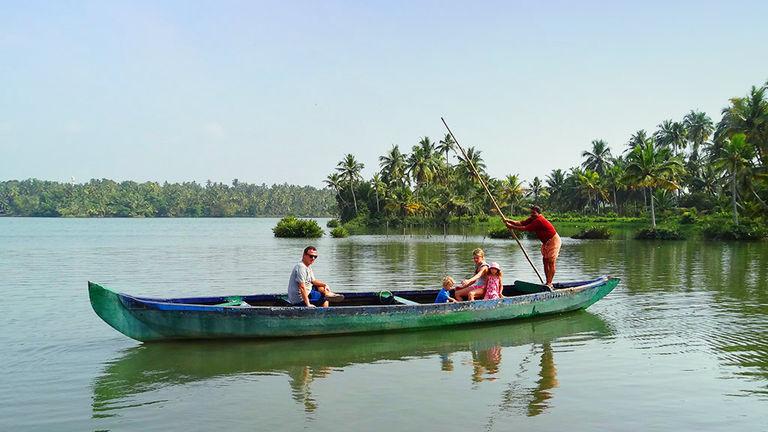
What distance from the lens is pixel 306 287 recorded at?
36.3 ft

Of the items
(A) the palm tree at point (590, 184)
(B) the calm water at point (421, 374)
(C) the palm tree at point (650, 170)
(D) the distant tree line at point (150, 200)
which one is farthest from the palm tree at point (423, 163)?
(D) the distant tree line at point (150, 200)

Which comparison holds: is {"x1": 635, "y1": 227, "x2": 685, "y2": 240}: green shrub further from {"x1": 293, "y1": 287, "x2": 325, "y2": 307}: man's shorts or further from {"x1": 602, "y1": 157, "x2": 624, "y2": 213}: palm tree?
{"x1": 293, "y1": 287, "x2": 325, "y2": 307}: man's shorts

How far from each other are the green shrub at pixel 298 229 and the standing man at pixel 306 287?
130 feet

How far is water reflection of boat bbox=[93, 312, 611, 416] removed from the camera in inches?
336

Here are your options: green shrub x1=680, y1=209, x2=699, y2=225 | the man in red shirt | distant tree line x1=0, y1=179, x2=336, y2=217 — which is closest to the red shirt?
the man in red shirt

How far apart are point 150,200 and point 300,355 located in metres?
164

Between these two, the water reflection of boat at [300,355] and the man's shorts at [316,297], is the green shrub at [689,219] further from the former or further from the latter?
the man's shorts at [316,297]

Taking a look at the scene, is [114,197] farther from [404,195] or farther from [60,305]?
[60,305]

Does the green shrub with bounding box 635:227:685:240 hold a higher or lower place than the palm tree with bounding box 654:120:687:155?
lower

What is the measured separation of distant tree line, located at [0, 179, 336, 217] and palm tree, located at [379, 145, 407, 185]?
8262 cm

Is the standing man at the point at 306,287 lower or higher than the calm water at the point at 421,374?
higher

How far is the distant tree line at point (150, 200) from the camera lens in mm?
154375

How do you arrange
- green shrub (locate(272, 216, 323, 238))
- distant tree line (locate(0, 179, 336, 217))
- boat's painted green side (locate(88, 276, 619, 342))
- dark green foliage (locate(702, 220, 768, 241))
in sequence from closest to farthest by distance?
boat's painted green side (locate(88, 276, 619, 342))
dark green foliage (locate(702, 220, 768, 241))
green shrub (locate(272, 216, 323, 238))
distant tree line (locate(0, 179, 336, 217))

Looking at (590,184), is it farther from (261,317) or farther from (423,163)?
(261,317)
